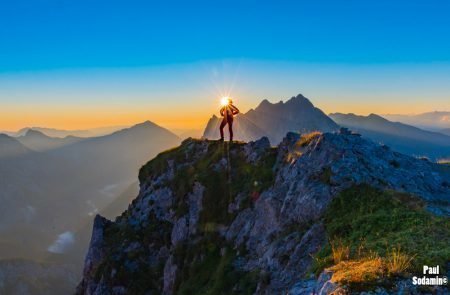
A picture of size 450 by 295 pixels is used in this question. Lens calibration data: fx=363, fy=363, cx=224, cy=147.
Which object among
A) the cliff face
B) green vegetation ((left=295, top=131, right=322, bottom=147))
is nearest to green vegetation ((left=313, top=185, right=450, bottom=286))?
the cliff face

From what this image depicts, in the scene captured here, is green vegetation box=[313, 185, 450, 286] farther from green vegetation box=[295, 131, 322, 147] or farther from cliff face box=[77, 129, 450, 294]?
green vegetation box=[295, 131, 322, 147]

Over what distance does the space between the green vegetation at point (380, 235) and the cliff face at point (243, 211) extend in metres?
0.38

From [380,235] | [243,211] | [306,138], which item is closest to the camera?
[380,235]

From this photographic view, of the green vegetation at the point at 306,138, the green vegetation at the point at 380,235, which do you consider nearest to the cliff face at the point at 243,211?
the green vegetation at the point at 306,138

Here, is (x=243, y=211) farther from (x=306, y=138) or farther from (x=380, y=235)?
(x=380, y=235)

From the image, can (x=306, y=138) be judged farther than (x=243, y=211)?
No

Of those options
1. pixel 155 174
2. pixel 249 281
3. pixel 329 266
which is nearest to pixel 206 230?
pixel 249 281

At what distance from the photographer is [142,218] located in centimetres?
6034

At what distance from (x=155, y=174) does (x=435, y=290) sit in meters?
58.7

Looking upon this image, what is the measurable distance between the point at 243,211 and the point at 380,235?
24.5 metres

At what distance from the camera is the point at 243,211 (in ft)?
141

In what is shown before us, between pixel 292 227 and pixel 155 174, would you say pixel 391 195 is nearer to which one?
pixel 292 227

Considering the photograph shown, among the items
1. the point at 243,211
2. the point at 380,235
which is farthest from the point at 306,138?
the point at 380,235

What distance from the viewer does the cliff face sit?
27125mm
